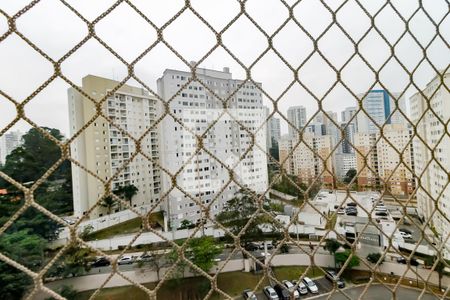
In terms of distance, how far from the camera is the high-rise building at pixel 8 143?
562 millimetres

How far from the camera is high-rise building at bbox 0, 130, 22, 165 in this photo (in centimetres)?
56

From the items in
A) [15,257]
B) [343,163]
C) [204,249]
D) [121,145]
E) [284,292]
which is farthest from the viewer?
[204,249]

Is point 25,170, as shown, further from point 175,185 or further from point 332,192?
point 332,192

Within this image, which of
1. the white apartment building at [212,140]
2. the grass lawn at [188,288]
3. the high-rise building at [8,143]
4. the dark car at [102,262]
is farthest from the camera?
the grass lawn at [188,288]

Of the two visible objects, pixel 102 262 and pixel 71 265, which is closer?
pixel 102 262

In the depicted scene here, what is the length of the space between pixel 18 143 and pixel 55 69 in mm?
482

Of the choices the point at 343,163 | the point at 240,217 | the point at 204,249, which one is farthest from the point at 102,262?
the point at 343,163

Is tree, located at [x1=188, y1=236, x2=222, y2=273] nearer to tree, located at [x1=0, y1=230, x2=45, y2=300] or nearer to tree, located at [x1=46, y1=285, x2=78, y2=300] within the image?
tree, located at [x1=46, y1=285, x2=78, y2=300]

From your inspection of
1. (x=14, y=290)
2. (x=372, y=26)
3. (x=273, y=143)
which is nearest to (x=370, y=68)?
(x=372, y=26)

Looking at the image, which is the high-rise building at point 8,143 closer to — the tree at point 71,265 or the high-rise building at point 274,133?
the tree at point 71,265

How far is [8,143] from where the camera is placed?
62cm

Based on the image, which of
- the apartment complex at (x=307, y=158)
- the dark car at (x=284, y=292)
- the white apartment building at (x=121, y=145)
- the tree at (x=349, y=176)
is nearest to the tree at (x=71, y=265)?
the white apartment building at (x=121, y=145)

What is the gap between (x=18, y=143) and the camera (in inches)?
26.5

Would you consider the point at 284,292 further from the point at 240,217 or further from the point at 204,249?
the point at 204,249
